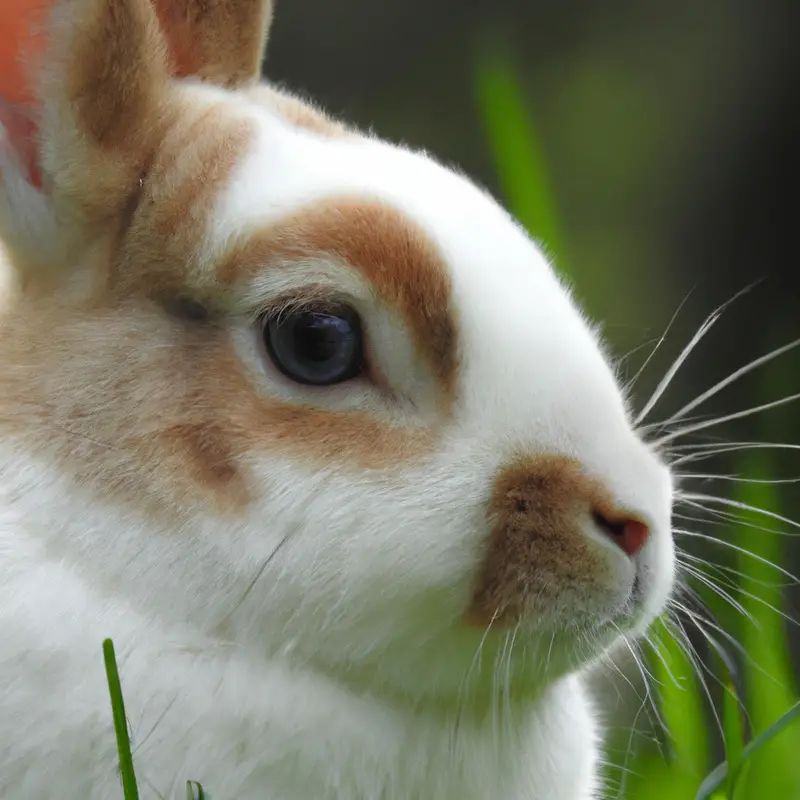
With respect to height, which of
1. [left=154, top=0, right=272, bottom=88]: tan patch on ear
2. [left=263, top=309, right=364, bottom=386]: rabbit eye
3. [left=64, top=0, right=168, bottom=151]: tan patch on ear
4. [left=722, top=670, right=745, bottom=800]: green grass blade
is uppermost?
[left=154, top=0, right=272, bottom=88]: tan patch on ear

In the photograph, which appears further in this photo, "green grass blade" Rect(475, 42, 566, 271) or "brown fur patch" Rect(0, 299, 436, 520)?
"green grass blade" Rect(475, 42, 566, 271)


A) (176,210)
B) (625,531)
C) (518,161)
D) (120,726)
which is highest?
(518,161)

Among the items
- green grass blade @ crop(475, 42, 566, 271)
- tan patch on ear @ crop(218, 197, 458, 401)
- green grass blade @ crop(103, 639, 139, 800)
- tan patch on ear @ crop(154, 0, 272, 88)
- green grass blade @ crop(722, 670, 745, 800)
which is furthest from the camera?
green grass blade @ crop(475, 42, 566, 271)

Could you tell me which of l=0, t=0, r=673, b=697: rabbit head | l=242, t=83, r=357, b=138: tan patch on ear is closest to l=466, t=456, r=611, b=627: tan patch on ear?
l=0, t=0, r=673, b=697: rabbit head

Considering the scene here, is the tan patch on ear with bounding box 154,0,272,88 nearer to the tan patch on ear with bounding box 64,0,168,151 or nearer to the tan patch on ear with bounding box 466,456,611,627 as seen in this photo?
the tan patch on ear with bounding box 64,0,168,151

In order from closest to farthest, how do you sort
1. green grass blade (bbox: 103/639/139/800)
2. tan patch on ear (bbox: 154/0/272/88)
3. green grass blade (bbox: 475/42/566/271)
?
green grass blade (bbox: 103/639/139/800) < tan patch on ear (bbox: 154/0/272/88) < green grass blade (bbox: 475/42/566/271)

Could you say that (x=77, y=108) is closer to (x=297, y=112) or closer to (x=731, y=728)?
(x=297, y=112)

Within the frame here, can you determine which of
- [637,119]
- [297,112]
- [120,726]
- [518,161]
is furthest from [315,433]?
[637,119]

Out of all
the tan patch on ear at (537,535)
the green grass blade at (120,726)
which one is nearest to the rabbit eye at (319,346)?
the tan patch on ear at (537,535)
